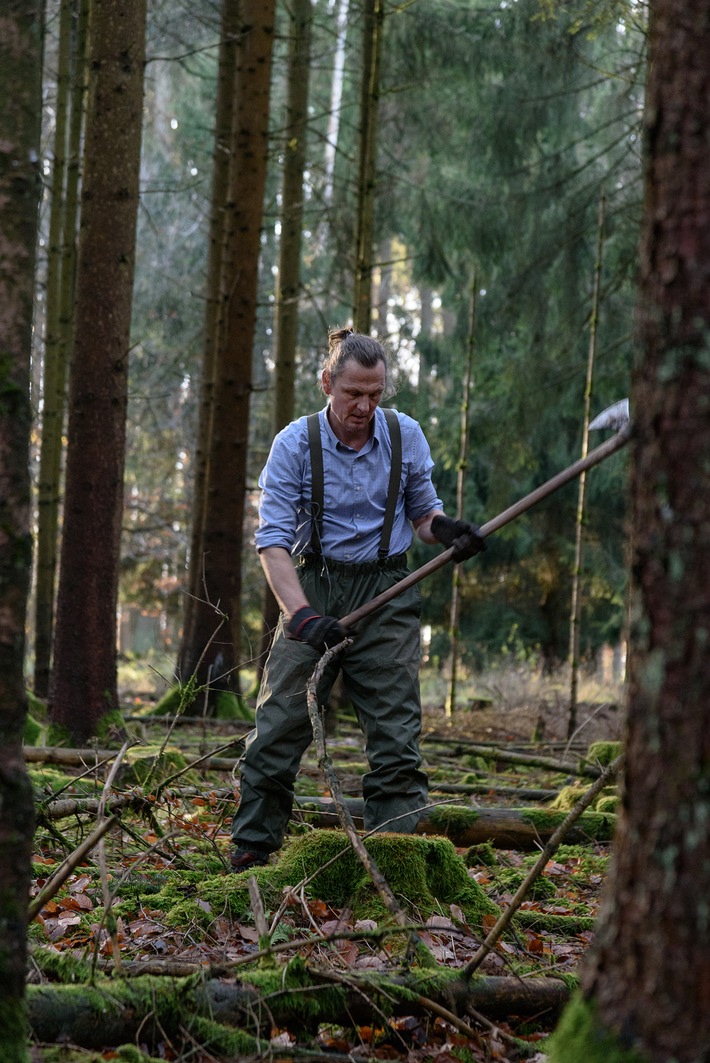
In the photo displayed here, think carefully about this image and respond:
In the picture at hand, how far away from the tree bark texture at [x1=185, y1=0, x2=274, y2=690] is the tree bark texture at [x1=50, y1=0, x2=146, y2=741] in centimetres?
210

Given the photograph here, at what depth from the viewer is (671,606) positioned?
188 centimetres

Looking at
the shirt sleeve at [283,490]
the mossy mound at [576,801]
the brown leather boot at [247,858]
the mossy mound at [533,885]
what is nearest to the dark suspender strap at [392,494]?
the shirt sleeve at [283,490]

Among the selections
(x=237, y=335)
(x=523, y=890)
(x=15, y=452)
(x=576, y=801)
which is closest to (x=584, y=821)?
(x=576, y=801)

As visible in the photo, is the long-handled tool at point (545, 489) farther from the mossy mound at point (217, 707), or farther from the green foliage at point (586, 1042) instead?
the mossy mound at point (217, 707)

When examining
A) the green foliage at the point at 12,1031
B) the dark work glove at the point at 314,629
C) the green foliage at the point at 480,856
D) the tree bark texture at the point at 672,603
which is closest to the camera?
the tree bark texture at the point at 672,603

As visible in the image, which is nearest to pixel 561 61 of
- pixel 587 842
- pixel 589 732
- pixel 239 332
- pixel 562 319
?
pixel 562 319

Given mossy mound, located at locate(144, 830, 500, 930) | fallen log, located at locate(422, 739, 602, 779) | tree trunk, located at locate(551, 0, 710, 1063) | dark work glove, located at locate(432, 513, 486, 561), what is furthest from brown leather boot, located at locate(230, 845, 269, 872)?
fallen log, located at locate(422, 739, 602, 779)

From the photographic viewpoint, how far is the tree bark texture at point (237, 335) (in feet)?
29.9

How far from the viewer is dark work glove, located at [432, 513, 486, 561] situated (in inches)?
169

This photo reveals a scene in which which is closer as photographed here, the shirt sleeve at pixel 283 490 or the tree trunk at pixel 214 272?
the shirt sleeve at pixel 283 490

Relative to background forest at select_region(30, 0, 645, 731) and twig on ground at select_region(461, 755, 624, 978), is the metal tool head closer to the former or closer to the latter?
twig on ground at select_region(461, 755, 624, 978)

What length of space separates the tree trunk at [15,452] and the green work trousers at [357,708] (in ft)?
6.91

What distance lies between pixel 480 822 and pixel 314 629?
1.93 metres

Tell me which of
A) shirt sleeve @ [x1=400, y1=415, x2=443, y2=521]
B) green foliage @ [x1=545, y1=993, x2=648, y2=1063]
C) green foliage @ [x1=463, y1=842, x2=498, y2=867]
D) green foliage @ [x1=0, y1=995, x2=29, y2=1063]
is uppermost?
shirt sleeve @ [x1=400, y1=415, x2=443, y2=521]
